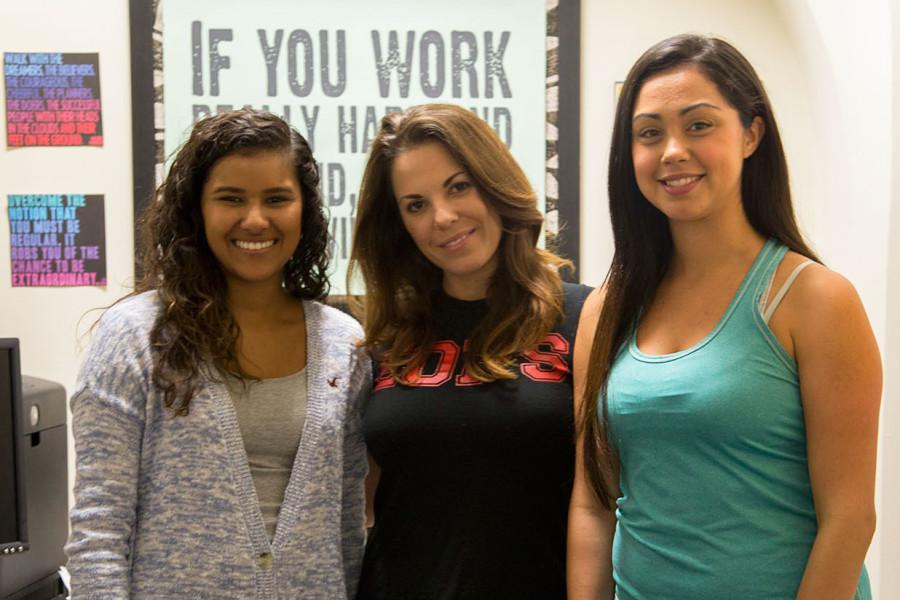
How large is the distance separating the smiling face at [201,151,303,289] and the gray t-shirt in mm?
203

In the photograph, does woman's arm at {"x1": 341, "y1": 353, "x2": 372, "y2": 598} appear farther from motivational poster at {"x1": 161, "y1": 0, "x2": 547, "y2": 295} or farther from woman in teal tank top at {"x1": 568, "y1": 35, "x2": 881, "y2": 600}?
motivational poster at {"x1": 161, "y1": 0, "x2": 547, "y2": 295}

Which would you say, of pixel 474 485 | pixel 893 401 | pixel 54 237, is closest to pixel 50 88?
pixel 54 237

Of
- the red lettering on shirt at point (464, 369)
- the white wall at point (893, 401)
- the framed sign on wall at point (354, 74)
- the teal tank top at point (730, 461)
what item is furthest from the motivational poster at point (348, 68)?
the teal tank top at point (730, 461)

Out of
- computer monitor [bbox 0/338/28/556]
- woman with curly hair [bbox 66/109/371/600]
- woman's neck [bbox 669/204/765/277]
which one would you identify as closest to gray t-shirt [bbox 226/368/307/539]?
woman with curly hair [bbox 66/109/371/600]

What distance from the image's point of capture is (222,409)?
1.29 m

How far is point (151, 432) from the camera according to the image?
1279 millimetres

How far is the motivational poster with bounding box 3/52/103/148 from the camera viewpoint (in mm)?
2336

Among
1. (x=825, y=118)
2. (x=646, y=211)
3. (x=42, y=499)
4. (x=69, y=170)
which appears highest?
(x=825, y=118)

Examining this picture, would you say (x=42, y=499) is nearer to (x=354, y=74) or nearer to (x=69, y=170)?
(x=69, y=170)

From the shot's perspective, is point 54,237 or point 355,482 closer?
point 355,482

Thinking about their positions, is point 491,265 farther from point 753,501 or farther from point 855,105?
point 855,105

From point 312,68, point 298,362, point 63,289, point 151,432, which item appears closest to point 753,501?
point 298,362

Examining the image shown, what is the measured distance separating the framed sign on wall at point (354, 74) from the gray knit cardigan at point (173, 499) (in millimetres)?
1145

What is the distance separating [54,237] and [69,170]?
20 centimetres
